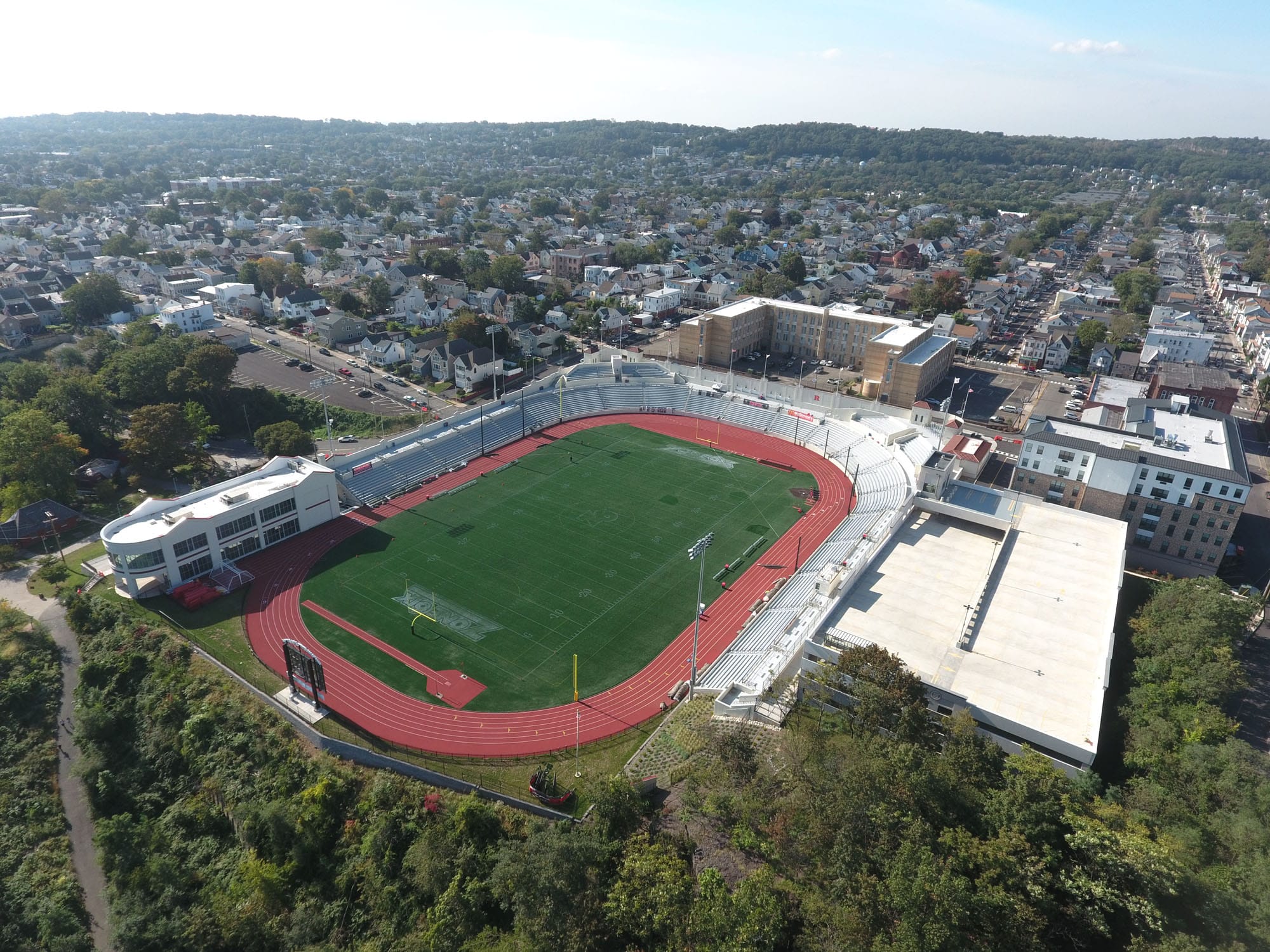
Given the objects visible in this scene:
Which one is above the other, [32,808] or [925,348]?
[925,348]

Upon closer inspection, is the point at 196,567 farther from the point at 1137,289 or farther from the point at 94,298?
the point at 1137,289

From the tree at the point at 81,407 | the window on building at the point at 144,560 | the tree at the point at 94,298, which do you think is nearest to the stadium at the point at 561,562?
the window on building at the point at 144,560

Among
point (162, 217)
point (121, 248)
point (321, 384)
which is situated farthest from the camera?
point (162, 217)

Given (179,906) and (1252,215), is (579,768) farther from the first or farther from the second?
(1252,215)

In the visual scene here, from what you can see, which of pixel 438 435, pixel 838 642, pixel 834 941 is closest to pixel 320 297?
pixel 438 435

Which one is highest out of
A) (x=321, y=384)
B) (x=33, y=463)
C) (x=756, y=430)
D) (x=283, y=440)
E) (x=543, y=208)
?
(x=543, y=208)

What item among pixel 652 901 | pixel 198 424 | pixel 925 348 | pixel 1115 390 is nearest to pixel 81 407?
pixel 198 424
